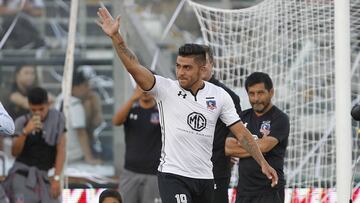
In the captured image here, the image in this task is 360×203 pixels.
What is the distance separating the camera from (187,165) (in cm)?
779

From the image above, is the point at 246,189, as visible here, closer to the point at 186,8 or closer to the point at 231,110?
the point at 231,110

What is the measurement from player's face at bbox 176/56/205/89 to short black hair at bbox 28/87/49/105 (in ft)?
9.78

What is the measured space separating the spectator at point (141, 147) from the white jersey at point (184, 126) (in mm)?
3188

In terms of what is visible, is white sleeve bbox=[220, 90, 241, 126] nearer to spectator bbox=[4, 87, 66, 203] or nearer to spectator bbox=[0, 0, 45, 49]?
spectator bbox=[4, 87, 66, 203]

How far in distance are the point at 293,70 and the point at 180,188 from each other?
4.42 metres

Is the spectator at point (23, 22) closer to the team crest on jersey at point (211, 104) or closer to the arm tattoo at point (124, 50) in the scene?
the team crest on jersey at point (211, 104)

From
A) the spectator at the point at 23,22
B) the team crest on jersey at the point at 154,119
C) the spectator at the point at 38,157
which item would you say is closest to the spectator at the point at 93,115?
the spectator at the point at 23,22

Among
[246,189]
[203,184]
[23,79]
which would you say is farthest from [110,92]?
[203,184]

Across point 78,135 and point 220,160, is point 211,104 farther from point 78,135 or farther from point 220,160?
point 78,135

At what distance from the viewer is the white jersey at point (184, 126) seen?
7.72m

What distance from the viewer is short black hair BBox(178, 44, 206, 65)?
777 cm

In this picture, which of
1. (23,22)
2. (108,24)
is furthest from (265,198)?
(23,22)

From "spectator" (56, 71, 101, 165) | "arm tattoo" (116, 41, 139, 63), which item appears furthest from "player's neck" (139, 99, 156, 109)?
"arm tattoo" (116, 41, 139, 63)

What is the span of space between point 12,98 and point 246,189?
5.48m
